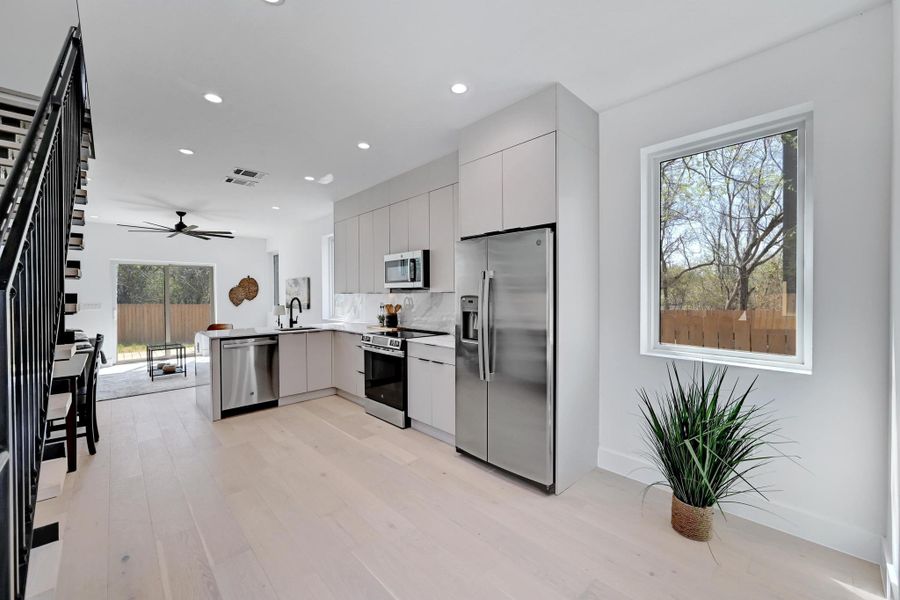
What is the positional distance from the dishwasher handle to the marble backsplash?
1.41m

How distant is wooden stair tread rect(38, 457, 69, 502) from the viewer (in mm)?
1380

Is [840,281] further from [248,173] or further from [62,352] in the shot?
[248,173]

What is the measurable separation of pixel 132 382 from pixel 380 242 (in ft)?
14.2

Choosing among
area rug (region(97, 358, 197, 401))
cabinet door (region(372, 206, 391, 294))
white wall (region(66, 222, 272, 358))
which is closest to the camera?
cabinet door (region(372, 206, 391, 294))

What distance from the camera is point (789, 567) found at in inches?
75.4

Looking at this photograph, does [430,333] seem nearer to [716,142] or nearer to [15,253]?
[716,142]

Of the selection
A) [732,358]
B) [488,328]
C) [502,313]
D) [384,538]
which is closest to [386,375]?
[488,328]

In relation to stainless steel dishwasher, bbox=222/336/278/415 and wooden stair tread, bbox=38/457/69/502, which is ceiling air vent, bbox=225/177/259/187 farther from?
wooden stair tread, bbox=38/457/69/502

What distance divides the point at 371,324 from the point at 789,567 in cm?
457

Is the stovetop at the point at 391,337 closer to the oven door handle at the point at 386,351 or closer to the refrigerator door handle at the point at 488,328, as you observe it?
the oven door handle at the point at 386,351

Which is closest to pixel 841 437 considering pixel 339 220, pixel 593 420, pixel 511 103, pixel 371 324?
pixel 593 420

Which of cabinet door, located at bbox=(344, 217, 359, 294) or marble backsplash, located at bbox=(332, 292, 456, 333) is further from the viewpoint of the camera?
cabinet door, located at bbox=(344, 217, 359, 294)

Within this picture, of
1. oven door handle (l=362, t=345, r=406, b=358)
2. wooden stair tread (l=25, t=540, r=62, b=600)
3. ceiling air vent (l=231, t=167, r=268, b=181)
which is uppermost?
ceiling air vent (l=231, t=167, r=268, b=181)

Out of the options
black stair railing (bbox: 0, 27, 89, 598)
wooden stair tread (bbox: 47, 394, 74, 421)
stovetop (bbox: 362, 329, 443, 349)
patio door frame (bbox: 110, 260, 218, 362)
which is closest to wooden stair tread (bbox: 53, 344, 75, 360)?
wooden stair tread (bbox: 47, 394, 74, 421)
